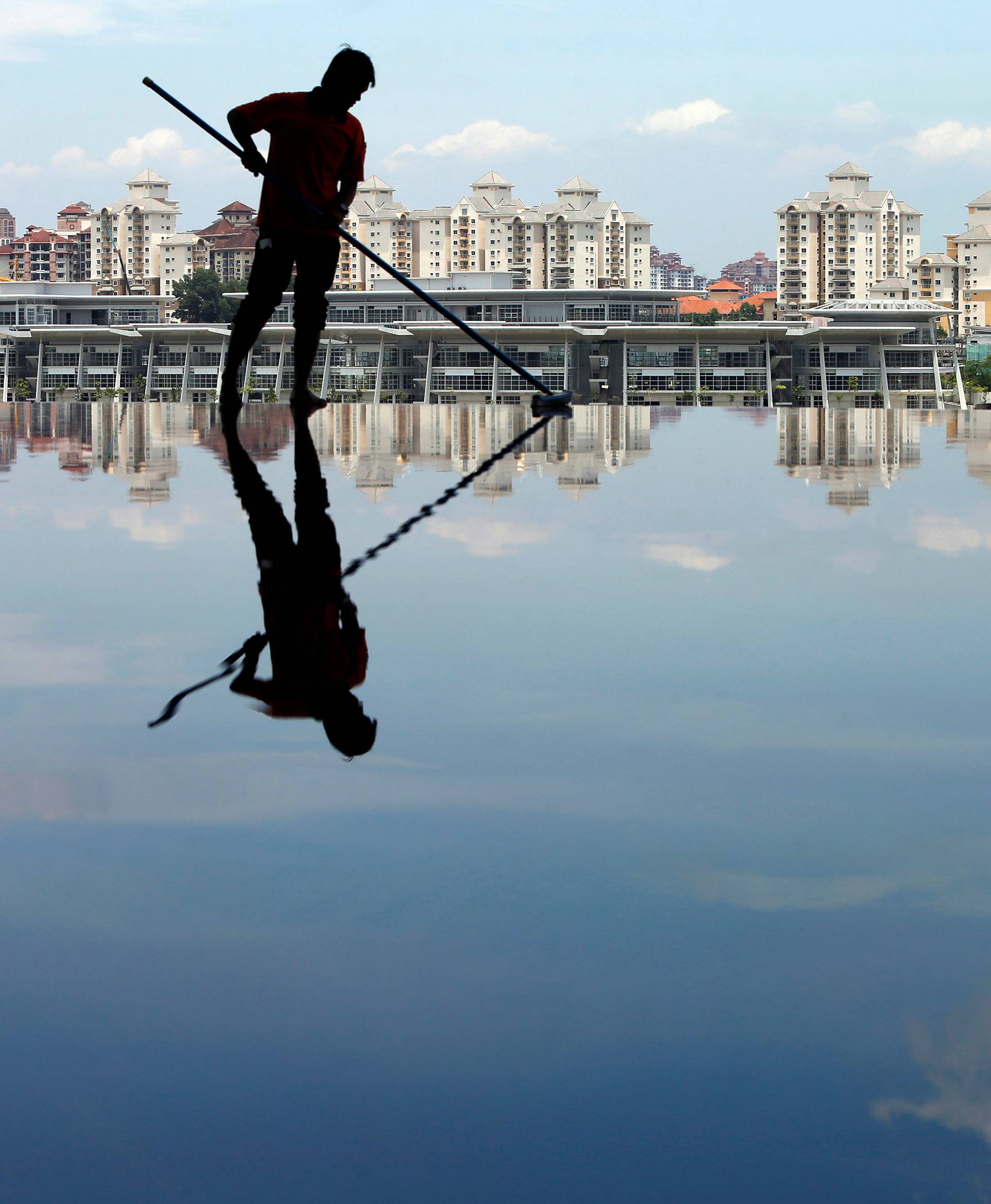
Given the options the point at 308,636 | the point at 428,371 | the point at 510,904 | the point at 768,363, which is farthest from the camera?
the point at 768,363

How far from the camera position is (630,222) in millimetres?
156625

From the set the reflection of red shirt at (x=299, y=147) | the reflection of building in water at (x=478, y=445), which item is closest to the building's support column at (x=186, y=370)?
the reflection of building in water at (x=478, y=445)

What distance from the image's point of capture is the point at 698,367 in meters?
83.3

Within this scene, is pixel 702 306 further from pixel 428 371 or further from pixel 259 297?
pixel 259 297

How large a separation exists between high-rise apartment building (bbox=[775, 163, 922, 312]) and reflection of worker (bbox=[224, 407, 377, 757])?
6553 inches

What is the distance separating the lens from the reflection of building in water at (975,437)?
4.13 m

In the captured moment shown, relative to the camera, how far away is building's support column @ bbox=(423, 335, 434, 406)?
7431 cm

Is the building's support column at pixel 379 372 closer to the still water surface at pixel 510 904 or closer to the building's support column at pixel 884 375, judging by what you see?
the building's support column at pixel 884 375

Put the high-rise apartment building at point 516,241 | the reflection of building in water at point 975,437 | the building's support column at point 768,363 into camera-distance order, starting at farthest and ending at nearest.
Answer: the high-rise apartment building at point 516,241 < the building's support column at point 768,363 < the reflection of building in water at point 975,437

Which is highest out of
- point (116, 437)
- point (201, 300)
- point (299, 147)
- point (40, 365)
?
point (201, 300)

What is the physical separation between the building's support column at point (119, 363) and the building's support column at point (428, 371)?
1864cm

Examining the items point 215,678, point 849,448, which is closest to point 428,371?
point 849,448

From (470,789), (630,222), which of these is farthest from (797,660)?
(630,222)

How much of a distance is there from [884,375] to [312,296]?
276 feet
